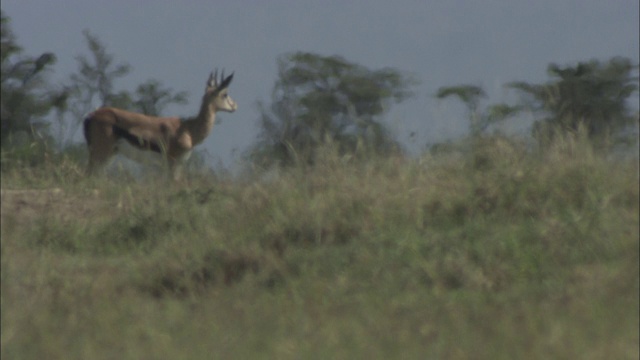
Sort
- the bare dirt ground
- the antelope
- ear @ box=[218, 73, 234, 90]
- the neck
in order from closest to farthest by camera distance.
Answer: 1. the bare dirt ground
2. the antelope
3. the neck
4. ear @ box=[218, 73, 234, 90]

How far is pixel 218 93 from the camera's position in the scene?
20.5 meters

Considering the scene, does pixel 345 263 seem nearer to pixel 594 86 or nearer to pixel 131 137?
pixel 131 137

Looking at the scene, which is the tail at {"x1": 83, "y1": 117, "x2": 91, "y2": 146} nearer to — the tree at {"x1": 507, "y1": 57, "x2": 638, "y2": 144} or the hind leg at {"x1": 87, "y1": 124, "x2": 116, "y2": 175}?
the hind leg at {"x1": 87, "y1": 124, "x2": 116, "y2": 175}

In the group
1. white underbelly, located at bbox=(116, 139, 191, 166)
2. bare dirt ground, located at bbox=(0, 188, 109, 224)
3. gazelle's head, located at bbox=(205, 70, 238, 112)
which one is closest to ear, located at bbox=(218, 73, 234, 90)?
gazelle's head, located at bbox=(205, 70, 238, 112)

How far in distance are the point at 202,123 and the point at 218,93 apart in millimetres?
782

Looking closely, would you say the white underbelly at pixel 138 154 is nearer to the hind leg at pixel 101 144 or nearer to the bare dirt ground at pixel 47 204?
the hind leg at pixel 101 144

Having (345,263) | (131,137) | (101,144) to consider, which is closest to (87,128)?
(101,144)

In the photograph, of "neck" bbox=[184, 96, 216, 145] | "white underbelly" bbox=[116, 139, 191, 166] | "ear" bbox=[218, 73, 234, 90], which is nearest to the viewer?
"white underbelly" bbox=[116, 139, 191, 166]

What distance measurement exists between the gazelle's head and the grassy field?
9739 mm

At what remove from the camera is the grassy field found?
5.74 m

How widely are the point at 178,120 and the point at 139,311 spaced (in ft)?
41.7

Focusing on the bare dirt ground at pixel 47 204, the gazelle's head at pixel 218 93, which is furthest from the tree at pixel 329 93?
the bare dirt ground at pixel 47 204

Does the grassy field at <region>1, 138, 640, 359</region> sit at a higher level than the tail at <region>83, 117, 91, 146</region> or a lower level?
lower

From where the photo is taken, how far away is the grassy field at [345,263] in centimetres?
574
